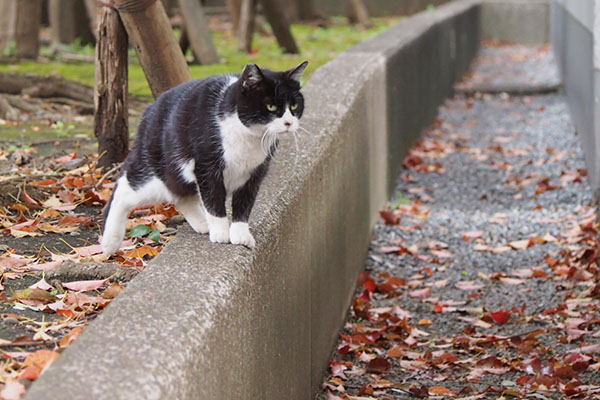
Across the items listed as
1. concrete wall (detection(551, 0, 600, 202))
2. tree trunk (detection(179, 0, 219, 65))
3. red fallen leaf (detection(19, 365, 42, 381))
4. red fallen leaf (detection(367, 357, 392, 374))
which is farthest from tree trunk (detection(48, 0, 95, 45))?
red fallen leaf (detection(19, 365, 42, 381))

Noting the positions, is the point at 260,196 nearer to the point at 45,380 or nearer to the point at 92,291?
the point at 92,291

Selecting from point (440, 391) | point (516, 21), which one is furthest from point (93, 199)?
point (516, 21)

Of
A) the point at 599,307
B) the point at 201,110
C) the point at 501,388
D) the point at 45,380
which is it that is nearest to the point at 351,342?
the point at 501,388

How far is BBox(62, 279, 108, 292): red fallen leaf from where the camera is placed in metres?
3.23

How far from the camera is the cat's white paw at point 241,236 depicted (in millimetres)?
3104

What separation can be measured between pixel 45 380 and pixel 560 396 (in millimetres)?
2916

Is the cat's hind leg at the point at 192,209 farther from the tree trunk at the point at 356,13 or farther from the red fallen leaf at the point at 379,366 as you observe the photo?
the tree trunk at the point at 356,13

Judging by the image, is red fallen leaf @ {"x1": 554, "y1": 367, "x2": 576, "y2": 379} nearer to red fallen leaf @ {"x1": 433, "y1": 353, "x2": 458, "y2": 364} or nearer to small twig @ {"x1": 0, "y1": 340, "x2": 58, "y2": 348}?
red fallen leaf @ {"x1": 433, "y1": 353, "x2": 458, "y2": 364}

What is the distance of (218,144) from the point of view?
3.25 meters

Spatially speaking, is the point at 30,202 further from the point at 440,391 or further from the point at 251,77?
the point at 440,391


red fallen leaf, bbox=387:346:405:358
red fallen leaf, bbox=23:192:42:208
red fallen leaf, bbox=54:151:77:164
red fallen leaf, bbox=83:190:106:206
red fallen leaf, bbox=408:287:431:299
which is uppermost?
red fallen leaf, bbox=23:192:42:208

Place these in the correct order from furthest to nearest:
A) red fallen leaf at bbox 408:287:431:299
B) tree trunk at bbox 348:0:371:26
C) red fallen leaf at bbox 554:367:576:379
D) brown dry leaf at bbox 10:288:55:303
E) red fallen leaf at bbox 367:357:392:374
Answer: tree trunk at bbox 348:0:371:26 < red fallen leaf at bbox 408:287:431:299 < red fallen leaf at bbox 367:357:392:374 < red fallen leaf at bbox 554:367:576:379 < brown dry leaf at bbox 10:288:55:303

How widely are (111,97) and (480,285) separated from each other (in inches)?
100

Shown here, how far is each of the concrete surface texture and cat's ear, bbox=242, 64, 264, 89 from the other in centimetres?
1739
